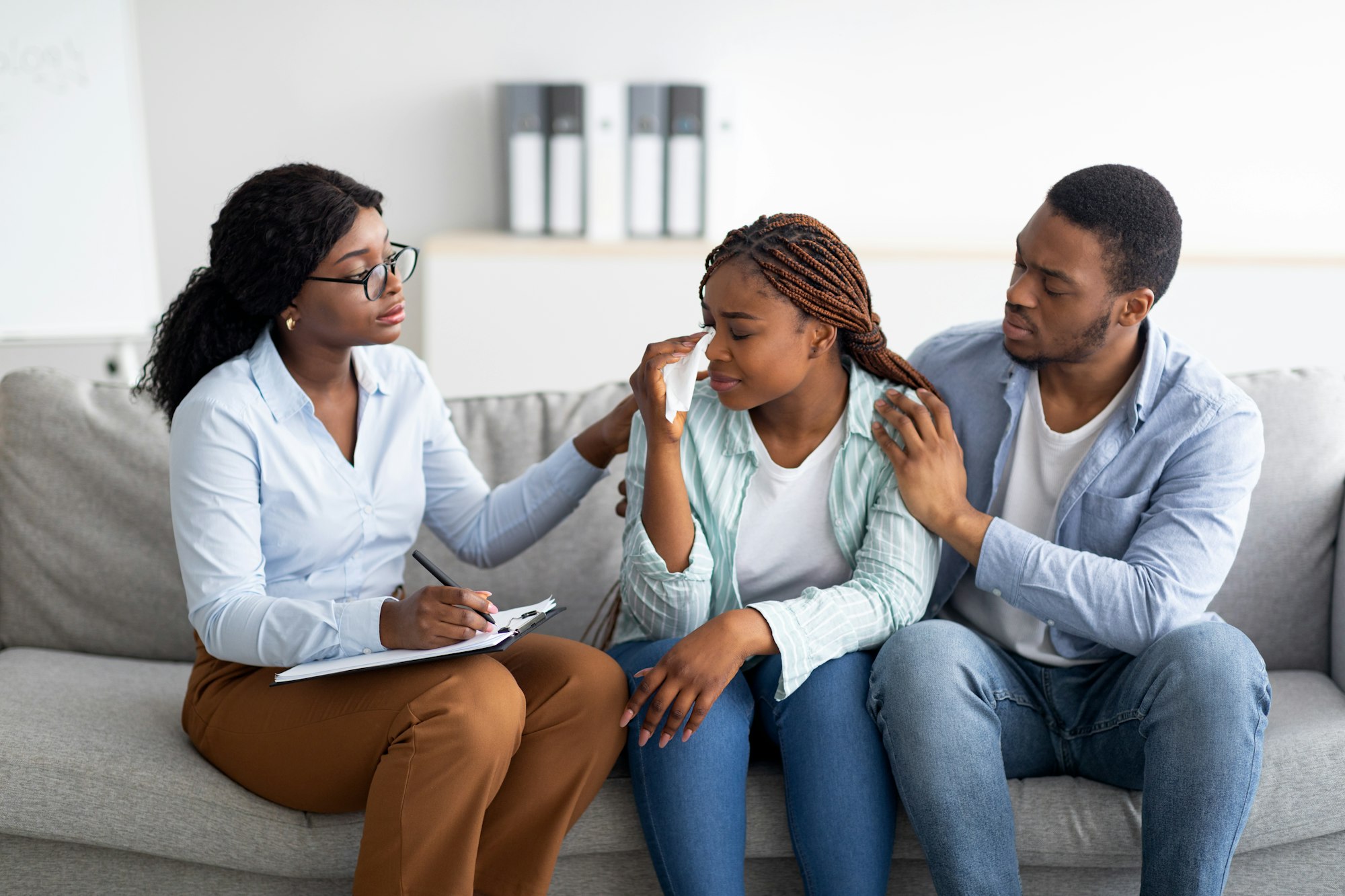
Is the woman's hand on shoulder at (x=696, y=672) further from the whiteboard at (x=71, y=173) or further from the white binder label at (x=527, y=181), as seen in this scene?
the whiteboard at (x=71, y=173)

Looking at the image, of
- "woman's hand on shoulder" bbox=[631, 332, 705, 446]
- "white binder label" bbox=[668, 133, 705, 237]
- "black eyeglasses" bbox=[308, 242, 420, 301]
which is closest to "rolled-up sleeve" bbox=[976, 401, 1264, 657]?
"woman's hand on shoulder" bbox=[631, 332, 705, 446]

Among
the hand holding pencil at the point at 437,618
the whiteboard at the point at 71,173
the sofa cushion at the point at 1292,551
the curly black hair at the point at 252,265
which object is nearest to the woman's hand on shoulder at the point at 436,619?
the hand holding pencil at the point at 437,618

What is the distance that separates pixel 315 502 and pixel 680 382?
52 centimetres

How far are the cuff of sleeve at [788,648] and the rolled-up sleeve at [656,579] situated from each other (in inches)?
4.0

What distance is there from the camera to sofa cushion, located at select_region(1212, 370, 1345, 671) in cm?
181

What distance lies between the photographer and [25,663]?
1.75m

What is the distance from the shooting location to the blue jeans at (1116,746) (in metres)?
1.28

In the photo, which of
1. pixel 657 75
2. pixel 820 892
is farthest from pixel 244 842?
pixel 657 75

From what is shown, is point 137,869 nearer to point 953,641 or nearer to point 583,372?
point 953,641

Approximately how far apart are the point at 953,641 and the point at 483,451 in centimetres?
90

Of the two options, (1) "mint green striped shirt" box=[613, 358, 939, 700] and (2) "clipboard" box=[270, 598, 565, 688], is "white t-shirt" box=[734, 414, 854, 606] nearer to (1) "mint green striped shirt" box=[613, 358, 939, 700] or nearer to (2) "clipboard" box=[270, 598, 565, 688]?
(1) "mint green striped shirt" box=[613, 358, 939, 700]

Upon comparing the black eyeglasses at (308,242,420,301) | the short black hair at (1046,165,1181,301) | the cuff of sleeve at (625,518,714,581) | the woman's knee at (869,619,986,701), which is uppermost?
the short black hair at (1046,165,1181,301)

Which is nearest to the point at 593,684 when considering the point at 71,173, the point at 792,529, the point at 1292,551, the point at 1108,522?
the point at 792,529

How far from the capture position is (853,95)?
3.42 meters
